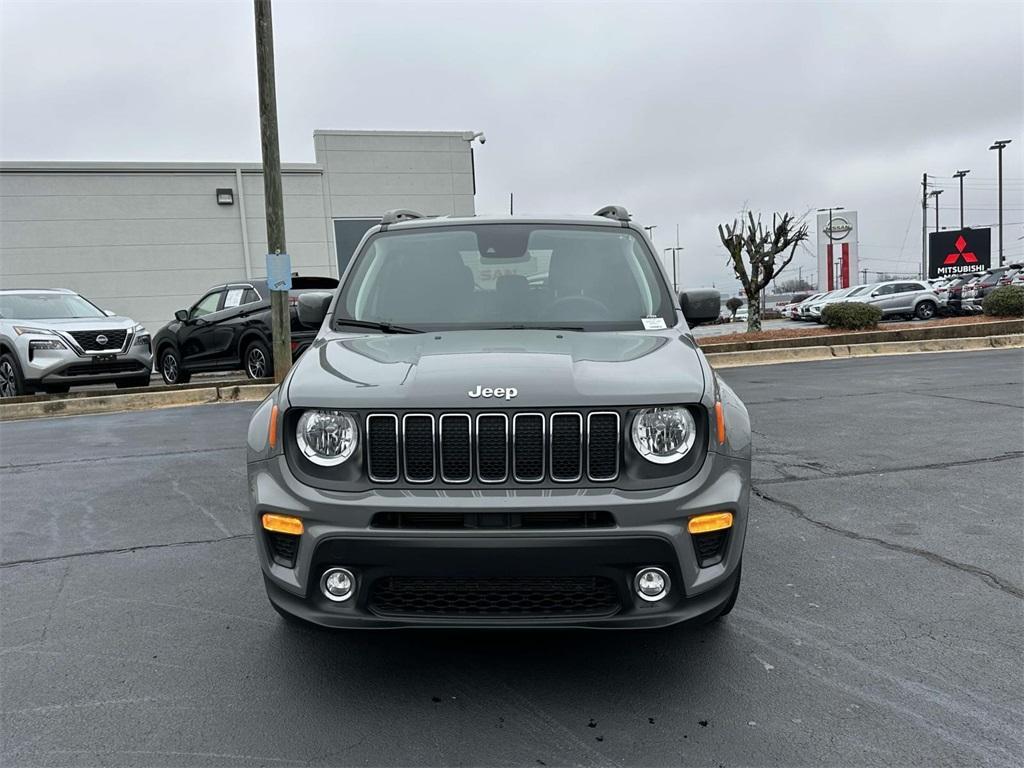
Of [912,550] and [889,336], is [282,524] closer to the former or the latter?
[912,550]

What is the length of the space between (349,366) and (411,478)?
0.60m

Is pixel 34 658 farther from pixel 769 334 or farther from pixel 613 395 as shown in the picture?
pixel 769 334

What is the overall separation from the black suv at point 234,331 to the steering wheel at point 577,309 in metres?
8.58

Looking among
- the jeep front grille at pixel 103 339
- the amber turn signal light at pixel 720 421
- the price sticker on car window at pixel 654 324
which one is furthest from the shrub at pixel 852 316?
the amber turn signal light at pixel 720 421

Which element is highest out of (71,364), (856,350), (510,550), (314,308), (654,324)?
(314,308)

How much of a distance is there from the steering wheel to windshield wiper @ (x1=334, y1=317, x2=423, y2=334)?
666 mm

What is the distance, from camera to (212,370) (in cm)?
1288

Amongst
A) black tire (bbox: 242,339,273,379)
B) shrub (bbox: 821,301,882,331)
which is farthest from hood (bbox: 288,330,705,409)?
shrub (bbox: 821,301,882,331)

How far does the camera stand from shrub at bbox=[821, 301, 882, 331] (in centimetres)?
1797

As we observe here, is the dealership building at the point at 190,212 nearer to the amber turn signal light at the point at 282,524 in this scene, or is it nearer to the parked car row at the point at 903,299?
the parked car row at the point at 903,299

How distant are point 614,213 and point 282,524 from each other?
9.12 feet

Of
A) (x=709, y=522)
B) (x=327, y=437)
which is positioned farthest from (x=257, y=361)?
(x=709, y=522)

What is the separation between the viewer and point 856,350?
51.1ft

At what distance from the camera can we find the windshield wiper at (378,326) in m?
3.71
